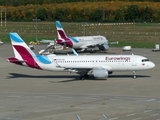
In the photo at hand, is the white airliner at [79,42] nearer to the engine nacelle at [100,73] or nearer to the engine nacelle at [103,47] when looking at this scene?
the engine nacelle at [103,47]

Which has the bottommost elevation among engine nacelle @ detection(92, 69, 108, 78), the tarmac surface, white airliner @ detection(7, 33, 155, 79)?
the tarmac surface

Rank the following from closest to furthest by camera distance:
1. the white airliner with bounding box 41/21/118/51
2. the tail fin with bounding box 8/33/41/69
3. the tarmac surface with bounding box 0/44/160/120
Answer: the tarmac surface with bounding box 0/44/160/120, the tail fin with bounding box 8/33/41/69, the white airliner with bounding box 41/21/118/51

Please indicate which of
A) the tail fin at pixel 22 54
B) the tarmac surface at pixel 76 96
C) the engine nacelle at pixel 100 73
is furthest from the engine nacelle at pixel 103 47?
the engine nacelle at pixel 100 73

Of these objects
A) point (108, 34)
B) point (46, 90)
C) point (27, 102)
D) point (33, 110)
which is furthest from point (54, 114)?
point (108, 34)

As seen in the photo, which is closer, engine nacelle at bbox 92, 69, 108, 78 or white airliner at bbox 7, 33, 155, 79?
engine nacelle at bbox 92, 69, 108, 78

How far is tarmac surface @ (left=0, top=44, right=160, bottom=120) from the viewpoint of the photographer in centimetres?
4441

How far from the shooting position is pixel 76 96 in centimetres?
5519

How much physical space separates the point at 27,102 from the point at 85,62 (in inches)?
766

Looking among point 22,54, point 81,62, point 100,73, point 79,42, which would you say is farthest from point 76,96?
point 79,42

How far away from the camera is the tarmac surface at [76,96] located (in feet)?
146

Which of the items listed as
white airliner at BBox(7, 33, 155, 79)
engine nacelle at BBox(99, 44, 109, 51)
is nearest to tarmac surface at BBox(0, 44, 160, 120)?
white airliner at BBox(7, 33, 155, 79)

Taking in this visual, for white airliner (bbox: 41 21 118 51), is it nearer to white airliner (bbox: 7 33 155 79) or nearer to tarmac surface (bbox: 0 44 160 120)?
tarmac surface (bbox: 0 44 160 120)

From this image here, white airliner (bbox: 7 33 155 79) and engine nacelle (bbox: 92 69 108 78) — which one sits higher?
white airliner (bbox: 7 33 155 79)

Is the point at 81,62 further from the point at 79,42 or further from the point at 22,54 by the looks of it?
the point at 79,42
